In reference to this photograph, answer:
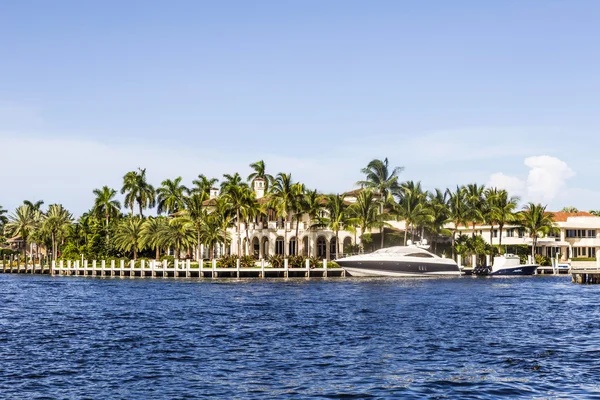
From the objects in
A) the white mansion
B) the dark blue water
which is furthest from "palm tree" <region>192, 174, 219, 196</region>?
the dark blue water

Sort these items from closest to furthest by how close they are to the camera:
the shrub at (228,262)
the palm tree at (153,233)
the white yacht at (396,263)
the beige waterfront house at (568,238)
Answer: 1. the white yacht at (396,263)
2. the shrub at (228,262)
3. the palm tree at (153,233)
4. the beige waterfront house at (568,238)

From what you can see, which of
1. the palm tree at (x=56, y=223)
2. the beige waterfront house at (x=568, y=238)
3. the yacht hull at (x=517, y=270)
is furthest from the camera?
the palm tree at (x=56, y=223)

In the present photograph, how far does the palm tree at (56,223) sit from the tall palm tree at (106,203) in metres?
5.24

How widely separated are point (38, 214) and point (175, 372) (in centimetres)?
12409

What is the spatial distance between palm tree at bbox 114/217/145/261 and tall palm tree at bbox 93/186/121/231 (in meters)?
16.4

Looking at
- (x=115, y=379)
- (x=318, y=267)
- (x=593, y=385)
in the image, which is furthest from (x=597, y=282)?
(x=115, y=379)

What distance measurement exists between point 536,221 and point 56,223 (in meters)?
73.9

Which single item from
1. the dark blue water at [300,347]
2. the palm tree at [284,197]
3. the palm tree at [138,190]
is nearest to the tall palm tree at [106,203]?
the palm tree at [138,190]

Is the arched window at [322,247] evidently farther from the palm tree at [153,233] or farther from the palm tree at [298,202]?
the palm tree at [153,233]

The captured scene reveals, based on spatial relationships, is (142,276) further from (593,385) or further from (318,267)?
(593,385)

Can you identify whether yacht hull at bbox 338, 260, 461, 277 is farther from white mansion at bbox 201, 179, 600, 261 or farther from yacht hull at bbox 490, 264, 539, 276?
white mansion at bbox 201, 179, 600, 261

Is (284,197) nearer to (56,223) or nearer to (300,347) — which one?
(56,223)

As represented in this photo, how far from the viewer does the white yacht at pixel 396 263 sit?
83.8 meters

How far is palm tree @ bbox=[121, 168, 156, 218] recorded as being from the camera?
122188 mm
